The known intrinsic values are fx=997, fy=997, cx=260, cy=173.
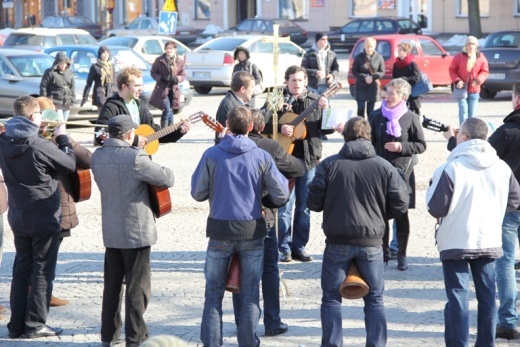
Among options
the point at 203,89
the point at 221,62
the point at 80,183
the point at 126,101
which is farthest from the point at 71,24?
the point at 80,183

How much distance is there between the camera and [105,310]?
7109 mm

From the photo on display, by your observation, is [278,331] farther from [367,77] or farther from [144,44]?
[144,44]

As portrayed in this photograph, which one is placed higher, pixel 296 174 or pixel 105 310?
pixel 296 174

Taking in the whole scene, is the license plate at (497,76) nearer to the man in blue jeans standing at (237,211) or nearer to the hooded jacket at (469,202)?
the hooded jacket at (469,202)

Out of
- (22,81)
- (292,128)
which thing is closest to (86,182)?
(292,128)

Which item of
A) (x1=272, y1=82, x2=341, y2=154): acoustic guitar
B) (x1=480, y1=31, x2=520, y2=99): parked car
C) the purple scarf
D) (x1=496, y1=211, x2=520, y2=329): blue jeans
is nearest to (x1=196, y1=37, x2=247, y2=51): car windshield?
(x1=480, y1=31, x2=520, y2=99): parked car

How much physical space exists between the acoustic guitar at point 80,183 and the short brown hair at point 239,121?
1.46 metres

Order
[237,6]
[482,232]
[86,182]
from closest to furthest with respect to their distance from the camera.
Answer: [482,232]
[86,182]
[237,6]

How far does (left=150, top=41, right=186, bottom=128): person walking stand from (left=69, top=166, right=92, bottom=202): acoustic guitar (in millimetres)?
10080

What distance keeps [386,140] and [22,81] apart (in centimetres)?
1216

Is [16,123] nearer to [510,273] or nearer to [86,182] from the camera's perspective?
[86,182]

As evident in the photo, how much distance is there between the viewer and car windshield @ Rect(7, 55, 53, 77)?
65.9 feet

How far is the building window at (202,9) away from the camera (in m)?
56.5

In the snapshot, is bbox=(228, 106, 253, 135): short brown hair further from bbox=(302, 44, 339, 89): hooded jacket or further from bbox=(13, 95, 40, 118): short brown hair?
bbox=(302, 44, 339, 89): hooded jacket
